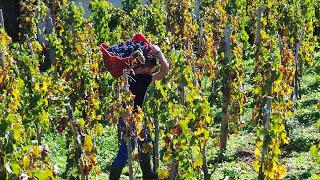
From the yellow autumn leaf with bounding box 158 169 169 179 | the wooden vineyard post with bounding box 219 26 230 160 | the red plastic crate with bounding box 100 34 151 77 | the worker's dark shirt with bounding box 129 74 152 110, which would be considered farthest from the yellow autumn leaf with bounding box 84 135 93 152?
the wooden vineyard post with bounding box 219 26 230 160

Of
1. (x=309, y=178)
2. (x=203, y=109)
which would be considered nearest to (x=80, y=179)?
(x=203, y=109)

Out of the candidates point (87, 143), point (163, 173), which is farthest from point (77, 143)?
point (163, 173)

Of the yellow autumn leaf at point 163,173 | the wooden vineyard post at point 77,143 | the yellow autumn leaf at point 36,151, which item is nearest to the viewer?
the yellow autumn leaf at point 36,151

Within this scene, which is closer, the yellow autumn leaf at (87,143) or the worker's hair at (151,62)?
the yellow autumn leaf at (87,143)

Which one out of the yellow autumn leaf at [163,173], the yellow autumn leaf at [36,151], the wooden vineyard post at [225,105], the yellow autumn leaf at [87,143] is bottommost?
the yellow autumn leaf at [163,173]

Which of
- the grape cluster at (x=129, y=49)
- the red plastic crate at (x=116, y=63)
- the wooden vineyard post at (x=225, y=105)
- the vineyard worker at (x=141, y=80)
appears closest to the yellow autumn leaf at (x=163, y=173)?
the vineyard worker at (x=141, y=80)

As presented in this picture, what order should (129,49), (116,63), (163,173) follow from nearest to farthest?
1. (163,173)
2. (116,63)
3. (129,49)

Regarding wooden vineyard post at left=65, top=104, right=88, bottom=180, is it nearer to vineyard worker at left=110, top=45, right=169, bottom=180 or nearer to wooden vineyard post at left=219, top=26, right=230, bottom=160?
vineyard worker at left=110, top=45, right=169, bottom=180

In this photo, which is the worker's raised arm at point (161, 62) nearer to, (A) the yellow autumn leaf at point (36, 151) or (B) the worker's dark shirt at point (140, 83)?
(B) the worker's dark shirt at point (140, 83)

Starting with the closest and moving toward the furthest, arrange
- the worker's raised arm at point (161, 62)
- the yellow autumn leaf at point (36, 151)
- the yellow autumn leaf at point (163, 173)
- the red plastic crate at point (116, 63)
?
the yellow autumn leaf at point (36, 151) → the yellow autumn leaf at point (163, 173) → the red plastic crate at point (116, 63) → the worker's raised arm at point (161, 62)

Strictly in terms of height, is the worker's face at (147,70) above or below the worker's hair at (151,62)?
below

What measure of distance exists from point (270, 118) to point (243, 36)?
4894mm

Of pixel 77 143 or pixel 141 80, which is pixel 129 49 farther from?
pixel 77 143

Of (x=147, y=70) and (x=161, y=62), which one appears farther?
(x=147, y=70)
